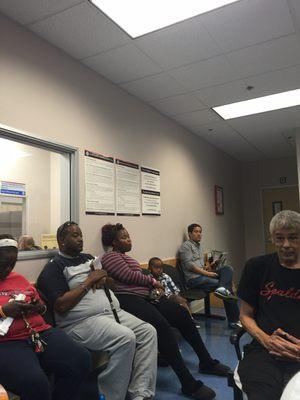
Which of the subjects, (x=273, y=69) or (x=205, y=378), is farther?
(x=273, y=69)

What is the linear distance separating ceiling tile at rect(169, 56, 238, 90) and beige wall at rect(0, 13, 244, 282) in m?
0.67

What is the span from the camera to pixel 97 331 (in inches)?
86.5

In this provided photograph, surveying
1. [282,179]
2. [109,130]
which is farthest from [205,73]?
[282,179]

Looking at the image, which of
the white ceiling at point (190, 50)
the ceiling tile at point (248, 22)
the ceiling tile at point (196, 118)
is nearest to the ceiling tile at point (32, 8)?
the white ceiling at point (190, 50)

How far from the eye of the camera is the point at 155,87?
3629mm

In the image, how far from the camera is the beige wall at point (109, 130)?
250 centimetres

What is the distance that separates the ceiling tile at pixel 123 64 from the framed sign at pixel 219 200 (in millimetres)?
3141

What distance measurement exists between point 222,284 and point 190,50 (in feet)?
9.01

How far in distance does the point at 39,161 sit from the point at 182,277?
2340 mm

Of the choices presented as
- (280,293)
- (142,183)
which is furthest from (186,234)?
(280,293)

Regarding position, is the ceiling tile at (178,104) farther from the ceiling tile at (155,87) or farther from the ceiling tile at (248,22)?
the ceiling tile at (248,22)

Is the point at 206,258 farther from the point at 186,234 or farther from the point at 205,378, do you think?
the point at 205,378

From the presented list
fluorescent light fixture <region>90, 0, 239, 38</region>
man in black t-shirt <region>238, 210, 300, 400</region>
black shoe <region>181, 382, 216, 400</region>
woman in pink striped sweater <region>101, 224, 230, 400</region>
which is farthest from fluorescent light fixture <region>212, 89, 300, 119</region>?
black shoe <region>181, 382, 216, 400</region>

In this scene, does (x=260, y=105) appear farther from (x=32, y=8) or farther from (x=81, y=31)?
(x=32, y=8)
